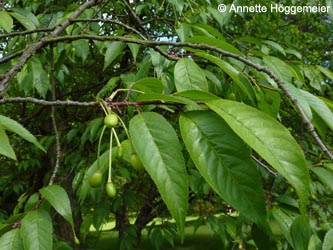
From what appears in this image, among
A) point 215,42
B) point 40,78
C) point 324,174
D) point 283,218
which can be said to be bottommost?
point 283,218

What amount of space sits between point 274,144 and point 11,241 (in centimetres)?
55

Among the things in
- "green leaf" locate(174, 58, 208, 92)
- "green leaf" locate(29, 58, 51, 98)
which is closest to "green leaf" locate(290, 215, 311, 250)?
"green leaf" locate(174, 58, 208, 92)

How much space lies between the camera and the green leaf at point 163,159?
0.53 meters

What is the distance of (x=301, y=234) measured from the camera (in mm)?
922

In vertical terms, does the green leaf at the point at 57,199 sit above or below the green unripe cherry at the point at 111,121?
below

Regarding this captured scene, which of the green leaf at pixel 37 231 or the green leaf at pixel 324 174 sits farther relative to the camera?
the green leaf at pixel 324 174

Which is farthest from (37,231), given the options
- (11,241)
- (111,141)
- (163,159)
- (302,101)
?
(302,101)

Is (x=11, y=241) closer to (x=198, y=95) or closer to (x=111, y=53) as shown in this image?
(x=198, y=95)

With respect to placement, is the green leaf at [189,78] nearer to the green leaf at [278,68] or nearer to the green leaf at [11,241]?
the green leaf at [278,68]

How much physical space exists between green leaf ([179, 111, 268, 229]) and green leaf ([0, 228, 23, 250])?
1.37 feet

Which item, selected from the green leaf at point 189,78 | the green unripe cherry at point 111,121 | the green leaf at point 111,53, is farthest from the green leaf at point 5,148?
the green leaf at point 111,53

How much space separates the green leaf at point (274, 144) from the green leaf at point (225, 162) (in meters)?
0.05

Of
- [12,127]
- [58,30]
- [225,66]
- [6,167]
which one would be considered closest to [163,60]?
[58,30]

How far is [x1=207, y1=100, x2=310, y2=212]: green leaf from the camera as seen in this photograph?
477 mm
